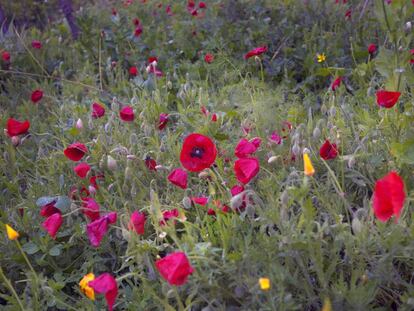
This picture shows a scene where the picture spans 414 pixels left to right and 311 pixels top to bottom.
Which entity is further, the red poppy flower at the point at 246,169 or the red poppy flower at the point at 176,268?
the red poppy flower at the point at 246,169

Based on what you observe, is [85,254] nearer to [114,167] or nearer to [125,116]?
[114,167]

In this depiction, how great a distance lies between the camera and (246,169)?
1.60 metres

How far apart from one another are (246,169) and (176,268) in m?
0.44

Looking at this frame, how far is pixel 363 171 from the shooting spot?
1.84 meters

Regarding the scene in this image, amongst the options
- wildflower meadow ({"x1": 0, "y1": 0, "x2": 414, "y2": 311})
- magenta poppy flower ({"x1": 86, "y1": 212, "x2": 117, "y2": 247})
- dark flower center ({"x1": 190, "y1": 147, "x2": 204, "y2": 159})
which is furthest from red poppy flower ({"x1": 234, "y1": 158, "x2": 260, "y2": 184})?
magenta poppy flower ({"x1": 86, "y1": 212, "x2": 117, "y2": 247})

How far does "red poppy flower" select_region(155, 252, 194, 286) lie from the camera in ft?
4.12

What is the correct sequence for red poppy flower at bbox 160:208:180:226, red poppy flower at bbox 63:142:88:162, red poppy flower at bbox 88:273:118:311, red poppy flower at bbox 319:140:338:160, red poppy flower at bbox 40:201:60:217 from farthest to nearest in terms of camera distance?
red poppy flower at bbox 63:142:88:162 < red poppy flower at bbox 40:201:60:217 < red poppy flower at bbox 319:140:338:160 < red poppy flower at bbox 160:208:180:226 < red poppy flower at bbox 88:273:118:311

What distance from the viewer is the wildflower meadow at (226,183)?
1425mm

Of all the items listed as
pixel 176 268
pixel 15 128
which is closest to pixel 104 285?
pixel 176 268

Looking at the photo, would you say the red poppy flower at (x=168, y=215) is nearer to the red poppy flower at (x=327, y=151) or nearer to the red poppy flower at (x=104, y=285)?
the red poppy flower at (x=104, y=285)

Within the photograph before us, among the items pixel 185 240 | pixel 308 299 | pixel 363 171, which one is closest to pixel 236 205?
pixel 185 240

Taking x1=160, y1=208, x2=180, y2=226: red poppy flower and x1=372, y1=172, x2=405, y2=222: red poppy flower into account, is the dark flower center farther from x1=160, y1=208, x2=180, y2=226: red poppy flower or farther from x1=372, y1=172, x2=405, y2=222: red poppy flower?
x1=372, y1=172, x2=405, y2=222: red poppy flower

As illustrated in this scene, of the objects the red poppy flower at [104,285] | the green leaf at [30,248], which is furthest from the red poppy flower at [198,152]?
the green leaf at [30,248]

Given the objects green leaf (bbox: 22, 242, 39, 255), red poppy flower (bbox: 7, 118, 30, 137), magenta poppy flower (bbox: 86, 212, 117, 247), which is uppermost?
magenta poppy flower (bbox: 86, 212, 117, 247)
